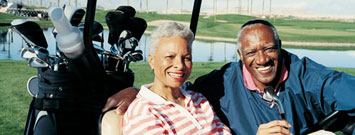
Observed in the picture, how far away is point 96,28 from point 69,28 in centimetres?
39

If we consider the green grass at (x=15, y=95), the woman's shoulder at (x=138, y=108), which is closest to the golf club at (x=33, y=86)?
the woman's shoulder at (x=138, y=108)

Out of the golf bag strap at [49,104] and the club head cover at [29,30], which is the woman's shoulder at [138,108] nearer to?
the golf bag strap at [49,104]

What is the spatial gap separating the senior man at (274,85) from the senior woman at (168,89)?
274mm

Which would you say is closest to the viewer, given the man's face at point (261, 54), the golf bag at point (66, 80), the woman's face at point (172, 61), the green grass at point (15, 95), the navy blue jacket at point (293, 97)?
the golf bag at point (66, 80)

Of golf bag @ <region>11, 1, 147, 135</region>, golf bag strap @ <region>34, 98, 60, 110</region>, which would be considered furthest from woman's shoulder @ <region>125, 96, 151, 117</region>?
golf bag strap @ <region>34, 98, 60, 110</region>

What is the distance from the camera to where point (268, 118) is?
75.2 inches

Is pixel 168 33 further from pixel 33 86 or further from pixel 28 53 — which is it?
pixel 33 86

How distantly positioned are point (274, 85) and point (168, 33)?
2.16 feet

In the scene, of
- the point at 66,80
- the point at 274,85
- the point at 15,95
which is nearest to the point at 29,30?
the point at 66,80

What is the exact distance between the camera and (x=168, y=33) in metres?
1.67

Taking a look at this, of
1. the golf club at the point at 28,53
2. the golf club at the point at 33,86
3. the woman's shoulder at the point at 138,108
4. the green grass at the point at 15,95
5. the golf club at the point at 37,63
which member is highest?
the golf club at the point at 28,53

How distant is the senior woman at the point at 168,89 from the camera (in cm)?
161

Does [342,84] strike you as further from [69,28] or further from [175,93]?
[69,28]

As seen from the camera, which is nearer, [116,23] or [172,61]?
[172,61]
